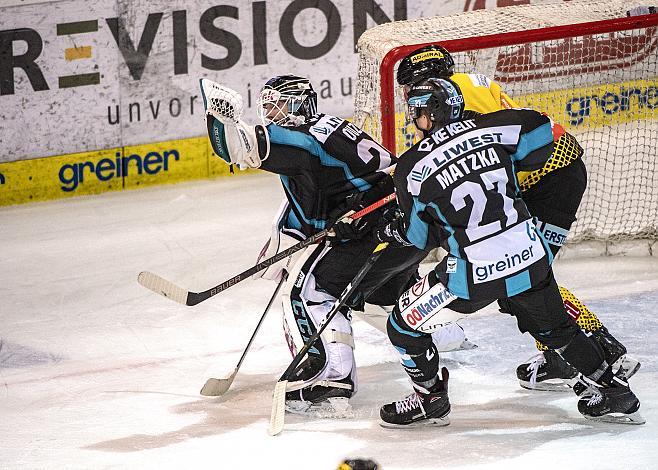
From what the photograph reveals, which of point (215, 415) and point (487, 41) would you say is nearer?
point (215, 415)

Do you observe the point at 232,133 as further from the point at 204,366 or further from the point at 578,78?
the point at 578,78

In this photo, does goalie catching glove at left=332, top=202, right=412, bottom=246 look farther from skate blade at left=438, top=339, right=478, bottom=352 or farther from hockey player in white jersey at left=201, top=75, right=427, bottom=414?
skate blade at left=438, top=339, right=478, bottom=352

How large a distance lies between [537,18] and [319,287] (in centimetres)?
224

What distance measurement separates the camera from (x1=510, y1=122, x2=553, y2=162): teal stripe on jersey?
3.67 metres

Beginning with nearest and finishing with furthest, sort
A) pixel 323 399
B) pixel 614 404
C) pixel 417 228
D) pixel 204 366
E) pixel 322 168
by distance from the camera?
pixel 417 228 < pixel 614 404 < pixel 322 168 < pixel 323 399 < pixel 204 366

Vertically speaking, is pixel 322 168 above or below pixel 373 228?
above

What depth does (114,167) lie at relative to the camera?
23.6ft

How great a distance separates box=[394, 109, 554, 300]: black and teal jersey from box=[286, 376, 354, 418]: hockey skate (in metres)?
0.68

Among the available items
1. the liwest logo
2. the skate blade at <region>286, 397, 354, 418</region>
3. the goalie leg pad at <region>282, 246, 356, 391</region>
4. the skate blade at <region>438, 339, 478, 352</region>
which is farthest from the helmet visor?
the liwest logo

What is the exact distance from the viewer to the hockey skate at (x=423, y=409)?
159 inches

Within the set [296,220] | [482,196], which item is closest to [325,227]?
[296,220]

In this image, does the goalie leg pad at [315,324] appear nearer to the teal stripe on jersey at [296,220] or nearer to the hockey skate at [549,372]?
the teal stripe on jersey at [296,220]

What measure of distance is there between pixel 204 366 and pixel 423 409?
106 centimetres

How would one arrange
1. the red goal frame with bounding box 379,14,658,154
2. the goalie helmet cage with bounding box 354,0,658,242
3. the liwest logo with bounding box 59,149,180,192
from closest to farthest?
the red goal frame with bounding box 379,14,658,154
the goalie helmet cage with bounding box 354,0,658,242
the liwest logo with bounding box 59,149,180,192
